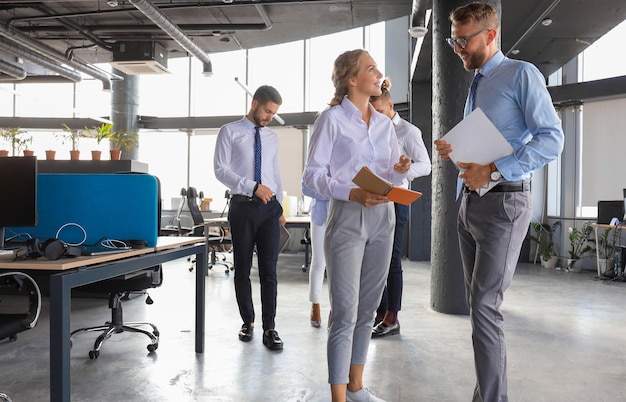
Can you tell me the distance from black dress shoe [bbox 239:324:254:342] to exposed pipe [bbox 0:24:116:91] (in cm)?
737

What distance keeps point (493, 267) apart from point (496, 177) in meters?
0.35

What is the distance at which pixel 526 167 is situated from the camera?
75.8 inches

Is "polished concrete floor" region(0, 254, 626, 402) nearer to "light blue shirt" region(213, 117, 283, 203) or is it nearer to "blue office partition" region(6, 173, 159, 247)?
"blue office partition" region(6, 173, 159, 247)

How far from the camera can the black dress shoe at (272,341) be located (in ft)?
11.3

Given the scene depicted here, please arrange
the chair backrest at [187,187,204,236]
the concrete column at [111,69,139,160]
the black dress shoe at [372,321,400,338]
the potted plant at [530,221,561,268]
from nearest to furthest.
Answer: the black dress shoe at [372,321,400,338] < the chair backrest at [187,187,204,236] < the potted plant at [530,221,561,268] < the concrete column at [111,69,139,160]

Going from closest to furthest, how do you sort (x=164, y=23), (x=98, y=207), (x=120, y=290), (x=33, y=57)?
(x=98, y=207) → (x=120, y=290) → (x=164, y=23) → (x=33, y=57)

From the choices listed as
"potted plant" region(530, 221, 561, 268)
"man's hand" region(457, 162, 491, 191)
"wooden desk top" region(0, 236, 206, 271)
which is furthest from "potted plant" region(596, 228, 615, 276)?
"wooden desk top" region(0, 236, 206, 271)

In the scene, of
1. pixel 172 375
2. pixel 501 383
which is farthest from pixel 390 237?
pixel 172 375

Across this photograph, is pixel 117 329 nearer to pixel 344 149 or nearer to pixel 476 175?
pixel 344 149

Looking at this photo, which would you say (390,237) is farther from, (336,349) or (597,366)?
(597,366)

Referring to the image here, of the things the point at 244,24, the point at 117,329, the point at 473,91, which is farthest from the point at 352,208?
the point at 244,24

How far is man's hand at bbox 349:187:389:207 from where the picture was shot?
2064 millimetres

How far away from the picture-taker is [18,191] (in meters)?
2.61

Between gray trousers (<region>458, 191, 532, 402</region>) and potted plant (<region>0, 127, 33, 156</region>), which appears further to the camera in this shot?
potted plant (<region>0, 127, 33, 156</region>)
